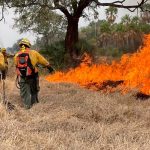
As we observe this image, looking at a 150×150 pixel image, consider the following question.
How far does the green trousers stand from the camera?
1359cm

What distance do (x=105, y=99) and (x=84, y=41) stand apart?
14588 mm

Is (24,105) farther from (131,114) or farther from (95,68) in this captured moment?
(95,68)

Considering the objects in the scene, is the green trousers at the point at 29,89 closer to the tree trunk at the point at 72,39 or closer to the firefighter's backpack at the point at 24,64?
the firefighter's backpack at the point at 24,64

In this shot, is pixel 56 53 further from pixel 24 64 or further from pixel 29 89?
pixel 24 64

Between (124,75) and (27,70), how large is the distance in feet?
20.6

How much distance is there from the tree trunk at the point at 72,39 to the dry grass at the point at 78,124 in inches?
445

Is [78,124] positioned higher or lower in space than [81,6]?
lower

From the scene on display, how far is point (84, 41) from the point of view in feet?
91.5

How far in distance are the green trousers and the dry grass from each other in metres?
0.28

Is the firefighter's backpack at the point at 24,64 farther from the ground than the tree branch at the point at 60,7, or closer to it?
closer to it

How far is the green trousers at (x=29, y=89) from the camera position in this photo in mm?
13593

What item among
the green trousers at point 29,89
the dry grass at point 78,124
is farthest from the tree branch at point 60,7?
the green trousers at point 29,89

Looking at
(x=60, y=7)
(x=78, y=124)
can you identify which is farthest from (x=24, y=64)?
(x=60, y=7)

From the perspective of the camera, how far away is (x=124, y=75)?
1884cm
